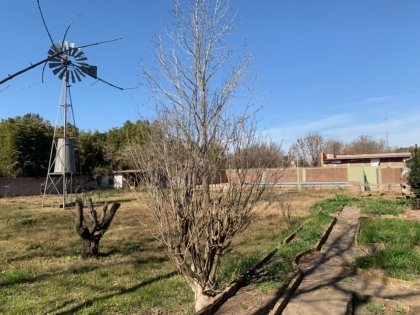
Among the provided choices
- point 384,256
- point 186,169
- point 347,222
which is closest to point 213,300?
point 186,169

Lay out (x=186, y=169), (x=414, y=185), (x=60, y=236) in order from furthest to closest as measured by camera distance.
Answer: (x=414, y=185) < (x=60, y=236) < (x=186, y=169)

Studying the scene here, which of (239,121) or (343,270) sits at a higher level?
(239,121)

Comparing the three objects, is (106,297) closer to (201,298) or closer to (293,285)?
(201,298)

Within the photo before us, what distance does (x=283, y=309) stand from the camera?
231 inches

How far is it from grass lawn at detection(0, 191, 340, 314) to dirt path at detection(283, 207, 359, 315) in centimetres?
49

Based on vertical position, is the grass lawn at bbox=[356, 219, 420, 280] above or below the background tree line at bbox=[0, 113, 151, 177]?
below

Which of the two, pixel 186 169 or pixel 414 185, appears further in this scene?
pixel 414 185

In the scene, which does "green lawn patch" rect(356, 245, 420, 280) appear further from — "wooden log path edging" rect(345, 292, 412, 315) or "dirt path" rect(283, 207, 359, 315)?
"wooden log path edging" rect(345, 292, 412, 315)

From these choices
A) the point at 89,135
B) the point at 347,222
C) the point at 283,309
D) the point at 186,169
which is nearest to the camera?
the point at 186,169

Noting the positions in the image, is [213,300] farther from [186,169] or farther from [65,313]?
[65,313]

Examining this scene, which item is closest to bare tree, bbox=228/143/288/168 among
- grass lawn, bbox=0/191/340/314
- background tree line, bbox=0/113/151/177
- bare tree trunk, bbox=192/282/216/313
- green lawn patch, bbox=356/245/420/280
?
grass lawn, bbox=0/191/340/314

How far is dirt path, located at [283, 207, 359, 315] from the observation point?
19.5 ft

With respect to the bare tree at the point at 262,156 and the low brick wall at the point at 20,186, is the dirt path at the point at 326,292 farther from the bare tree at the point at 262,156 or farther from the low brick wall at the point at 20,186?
the low brick wall at the point at 20,186

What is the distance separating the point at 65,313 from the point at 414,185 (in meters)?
17.5
